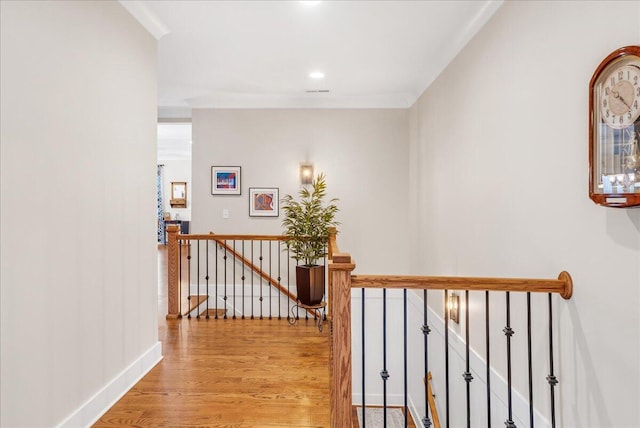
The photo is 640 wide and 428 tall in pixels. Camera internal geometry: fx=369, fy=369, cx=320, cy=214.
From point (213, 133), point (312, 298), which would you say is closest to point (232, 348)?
point (312, 298)

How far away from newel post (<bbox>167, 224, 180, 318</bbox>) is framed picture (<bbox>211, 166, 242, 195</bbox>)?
105 centimetres

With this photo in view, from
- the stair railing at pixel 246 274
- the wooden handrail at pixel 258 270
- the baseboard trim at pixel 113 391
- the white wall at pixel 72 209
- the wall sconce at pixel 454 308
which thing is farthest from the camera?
the stair railing at pixel 246 274

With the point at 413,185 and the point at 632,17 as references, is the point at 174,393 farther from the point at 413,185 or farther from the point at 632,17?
the point at 413,185

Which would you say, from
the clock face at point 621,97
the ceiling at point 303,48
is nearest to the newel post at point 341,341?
the clock face at point 621,97

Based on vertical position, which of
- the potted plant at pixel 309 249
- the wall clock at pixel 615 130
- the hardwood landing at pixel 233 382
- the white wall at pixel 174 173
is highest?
the white wall at pixel 174 173

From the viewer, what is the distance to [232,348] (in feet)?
11.0

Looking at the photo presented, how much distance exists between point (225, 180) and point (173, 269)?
1.48m

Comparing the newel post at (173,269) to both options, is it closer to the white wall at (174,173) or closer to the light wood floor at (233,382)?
the light wood floor at (233,382)

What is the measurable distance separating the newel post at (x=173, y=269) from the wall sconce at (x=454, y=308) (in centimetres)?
294

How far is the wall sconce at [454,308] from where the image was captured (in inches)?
133

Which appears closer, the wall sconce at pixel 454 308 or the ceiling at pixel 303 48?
the ceiling at pixel 303 48

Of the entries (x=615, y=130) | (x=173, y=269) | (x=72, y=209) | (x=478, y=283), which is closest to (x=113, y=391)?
(x=72, y=209)

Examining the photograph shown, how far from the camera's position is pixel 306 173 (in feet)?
16.6

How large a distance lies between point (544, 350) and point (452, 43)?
262 centimetres
